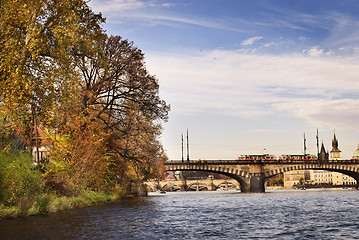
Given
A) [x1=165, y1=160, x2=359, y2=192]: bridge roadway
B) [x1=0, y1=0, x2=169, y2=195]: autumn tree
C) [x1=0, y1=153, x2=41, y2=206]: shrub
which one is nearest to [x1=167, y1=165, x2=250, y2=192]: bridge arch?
[x1=165, y1=160, x2=359, y2=192]: bridge roadway

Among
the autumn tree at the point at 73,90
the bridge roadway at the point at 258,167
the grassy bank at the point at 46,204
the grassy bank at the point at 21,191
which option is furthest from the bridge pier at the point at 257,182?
the grassy bank at the point at 21,191

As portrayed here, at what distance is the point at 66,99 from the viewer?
2816 cm

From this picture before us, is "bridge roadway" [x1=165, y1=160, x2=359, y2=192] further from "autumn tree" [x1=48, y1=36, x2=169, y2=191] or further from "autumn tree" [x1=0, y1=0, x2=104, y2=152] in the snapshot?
"autumn tree" [x1=0, y1=0, x2=104, y2=152]

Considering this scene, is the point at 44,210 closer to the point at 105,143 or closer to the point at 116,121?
the point at 105,143

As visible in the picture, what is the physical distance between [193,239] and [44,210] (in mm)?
13230

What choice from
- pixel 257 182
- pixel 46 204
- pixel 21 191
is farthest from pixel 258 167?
pixel 21 191

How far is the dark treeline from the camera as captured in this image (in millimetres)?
24969

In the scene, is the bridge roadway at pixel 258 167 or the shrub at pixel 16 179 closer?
the shrub at pixel 16 179

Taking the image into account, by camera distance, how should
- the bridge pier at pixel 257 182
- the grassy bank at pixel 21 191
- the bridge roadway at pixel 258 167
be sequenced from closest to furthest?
the grassy bank at pixel 21 191, the bridge roadway at pixel 258 167, the bridge pier at pixel 257 182

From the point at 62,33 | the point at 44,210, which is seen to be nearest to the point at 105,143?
the point at 44,210

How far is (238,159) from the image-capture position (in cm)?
10700

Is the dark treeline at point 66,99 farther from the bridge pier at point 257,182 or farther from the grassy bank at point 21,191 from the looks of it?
the bridge pier at point 257,182

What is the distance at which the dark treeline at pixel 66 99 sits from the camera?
25.0 meters

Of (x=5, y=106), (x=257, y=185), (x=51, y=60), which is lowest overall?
(x=257, y=185)
